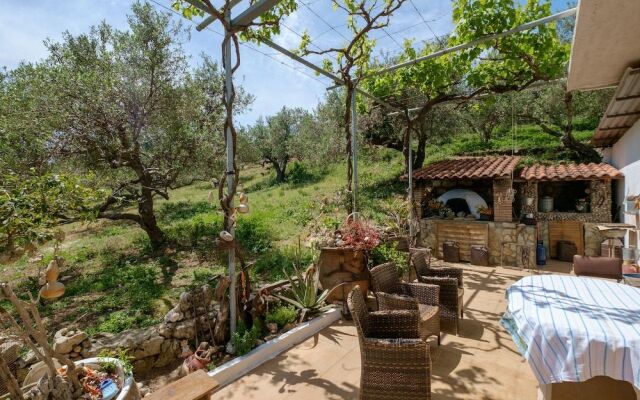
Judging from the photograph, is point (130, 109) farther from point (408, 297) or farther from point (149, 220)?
point (408, 297)

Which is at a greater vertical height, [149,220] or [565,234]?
[149,220]

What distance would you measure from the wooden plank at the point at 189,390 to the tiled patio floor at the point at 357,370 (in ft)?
2.41

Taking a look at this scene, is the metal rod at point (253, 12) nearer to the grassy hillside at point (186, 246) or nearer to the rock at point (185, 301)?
the grassy hillside at point (186, 246)

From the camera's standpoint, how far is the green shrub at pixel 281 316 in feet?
12.8

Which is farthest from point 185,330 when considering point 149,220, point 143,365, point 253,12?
point 149,220

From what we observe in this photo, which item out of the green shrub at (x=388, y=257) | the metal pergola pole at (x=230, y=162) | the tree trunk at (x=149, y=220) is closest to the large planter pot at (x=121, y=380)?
the metal pergola pole at (x=230, y=162)

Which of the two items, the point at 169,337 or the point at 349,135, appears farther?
the point at 349,135

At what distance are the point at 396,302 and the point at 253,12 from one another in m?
3.14

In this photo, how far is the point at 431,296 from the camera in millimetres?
3602

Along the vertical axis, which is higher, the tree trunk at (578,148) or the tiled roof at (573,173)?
the tree trunk at (578,148)

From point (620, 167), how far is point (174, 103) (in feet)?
35.6

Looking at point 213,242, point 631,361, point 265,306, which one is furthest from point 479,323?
point 213,242

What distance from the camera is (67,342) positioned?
131 inches

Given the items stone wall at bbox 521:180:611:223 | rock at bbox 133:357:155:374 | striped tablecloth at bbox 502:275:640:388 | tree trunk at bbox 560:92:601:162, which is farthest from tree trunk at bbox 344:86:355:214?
tree trunk at bbox 560:92:601:162
